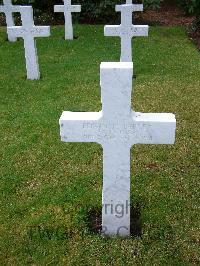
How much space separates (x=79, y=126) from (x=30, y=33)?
4.76 meters

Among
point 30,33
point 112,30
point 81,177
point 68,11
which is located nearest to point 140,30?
point 112,30

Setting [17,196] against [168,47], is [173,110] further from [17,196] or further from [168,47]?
[168,47]

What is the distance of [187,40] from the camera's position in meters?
10.3

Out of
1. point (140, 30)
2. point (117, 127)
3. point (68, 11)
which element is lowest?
point (68, 11)

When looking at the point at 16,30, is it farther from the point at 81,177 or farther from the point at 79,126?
the point at 79,126

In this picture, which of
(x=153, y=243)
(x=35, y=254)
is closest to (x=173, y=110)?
(x=153, y=243)

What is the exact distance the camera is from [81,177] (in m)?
4.32

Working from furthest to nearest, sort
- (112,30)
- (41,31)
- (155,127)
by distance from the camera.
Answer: (112,30), (41,31), (155,127)

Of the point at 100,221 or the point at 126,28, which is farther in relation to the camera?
the point at 126,28

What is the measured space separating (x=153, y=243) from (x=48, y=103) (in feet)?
11.5

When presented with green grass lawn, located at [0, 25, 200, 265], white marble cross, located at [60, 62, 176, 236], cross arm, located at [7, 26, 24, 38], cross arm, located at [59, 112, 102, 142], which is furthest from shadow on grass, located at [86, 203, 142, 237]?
cross arm, located at [7, 26, 24, 38]

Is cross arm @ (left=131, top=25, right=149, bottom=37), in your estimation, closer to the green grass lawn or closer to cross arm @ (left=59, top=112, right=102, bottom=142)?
the green grass lawn

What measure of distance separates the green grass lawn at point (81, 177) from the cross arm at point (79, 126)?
91 centimetres

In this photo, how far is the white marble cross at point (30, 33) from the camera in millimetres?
7230
